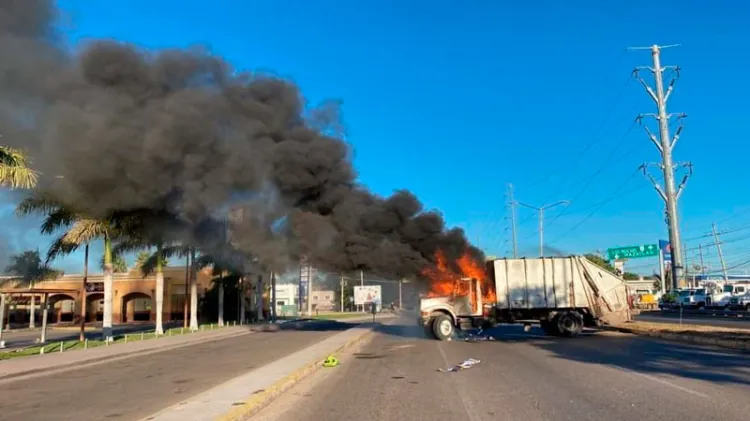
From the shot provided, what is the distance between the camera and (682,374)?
11289mm

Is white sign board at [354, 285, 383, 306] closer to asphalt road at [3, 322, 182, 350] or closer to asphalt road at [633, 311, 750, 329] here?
asphalt road at [3, 322, 182, 350]

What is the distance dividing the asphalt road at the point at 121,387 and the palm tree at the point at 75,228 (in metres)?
6.83

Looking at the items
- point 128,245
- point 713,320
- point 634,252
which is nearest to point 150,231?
point 128,245

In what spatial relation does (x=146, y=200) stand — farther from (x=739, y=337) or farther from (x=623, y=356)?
(x=739, y=337)

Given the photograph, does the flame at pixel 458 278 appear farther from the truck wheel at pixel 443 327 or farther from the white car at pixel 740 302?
the white car at pixel 740 302

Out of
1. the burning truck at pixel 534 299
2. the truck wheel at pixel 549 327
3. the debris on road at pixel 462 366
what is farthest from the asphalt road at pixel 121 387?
the truck wheel at pixel 549 327

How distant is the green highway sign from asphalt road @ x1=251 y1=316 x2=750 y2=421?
144 ft

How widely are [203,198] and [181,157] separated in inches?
64.8

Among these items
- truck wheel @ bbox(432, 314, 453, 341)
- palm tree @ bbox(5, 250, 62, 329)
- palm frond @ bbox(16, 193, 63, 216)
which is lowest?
truck wheel @ bbox(432, 314, 453, 341)

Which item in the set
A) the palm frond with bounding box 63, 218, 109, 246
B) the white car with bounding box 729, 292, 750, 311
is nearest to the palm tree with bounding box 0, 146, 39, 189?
the palm frond with bounding box 63, 218, 109, 246

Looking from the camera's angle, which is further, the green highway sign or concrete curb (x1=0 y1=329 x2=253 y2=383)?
the green highway sign

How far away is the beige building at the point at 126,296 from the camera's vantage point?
53.4 metres

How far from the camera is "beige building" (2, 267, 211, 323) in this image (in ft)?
175

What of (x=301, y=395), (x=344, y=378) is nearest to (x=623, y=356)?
(x=344, y=378)
